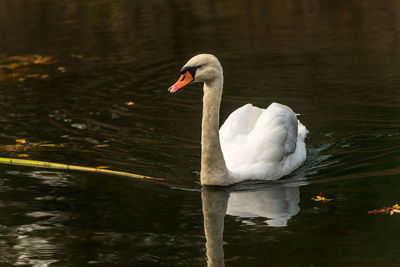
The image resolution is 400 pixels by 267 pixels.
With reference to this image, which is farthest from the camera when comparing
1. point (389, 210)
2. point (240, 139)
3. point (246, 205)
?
point (240, 139)

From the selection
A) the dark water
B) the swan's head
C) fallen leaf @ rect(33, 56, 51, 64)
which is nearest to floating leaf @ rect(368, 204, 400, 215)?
the dark water

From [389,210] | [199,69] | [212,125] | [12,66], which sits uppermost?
[12,66]

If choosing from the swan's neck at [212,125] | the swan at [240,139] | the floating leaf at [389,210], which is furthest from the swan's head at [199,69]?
the floating leaf at [389,210]

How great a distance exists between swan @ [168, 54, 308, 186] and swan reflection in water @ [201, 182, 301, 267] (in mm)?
149

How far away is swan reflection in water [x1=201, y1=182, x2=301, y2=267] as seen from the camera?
24.4 feet

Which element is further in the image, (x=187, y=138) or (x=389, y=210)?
(x=187, y=138)

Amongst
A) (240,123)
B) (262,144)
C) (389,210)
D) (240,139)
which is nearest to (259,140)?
(262,144)

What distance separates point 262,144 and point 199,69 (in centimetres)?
137

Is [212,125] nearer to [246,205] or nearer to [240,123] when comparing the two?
[246,205]

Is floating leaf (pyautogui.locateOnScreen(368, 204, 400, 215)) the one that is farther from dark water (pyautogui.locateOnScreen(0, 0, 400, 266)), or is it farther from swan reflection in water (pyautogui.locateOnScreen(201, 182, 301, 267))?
swan reflection in water (pyautogui.locateOnScreen(201, 182, 301, 267))

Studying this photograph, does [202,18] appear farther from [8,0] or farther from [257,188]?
[257,188]

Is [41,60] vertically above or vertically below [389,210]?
above

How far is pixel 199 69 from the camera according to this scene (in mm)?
8406

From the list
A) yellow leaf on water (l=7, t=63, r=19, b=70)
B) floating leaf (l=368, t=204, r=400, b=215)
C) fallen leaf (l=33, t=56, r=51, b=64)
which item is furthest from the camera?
fallen leaf (l=33, t=56, r=51, b=64)
